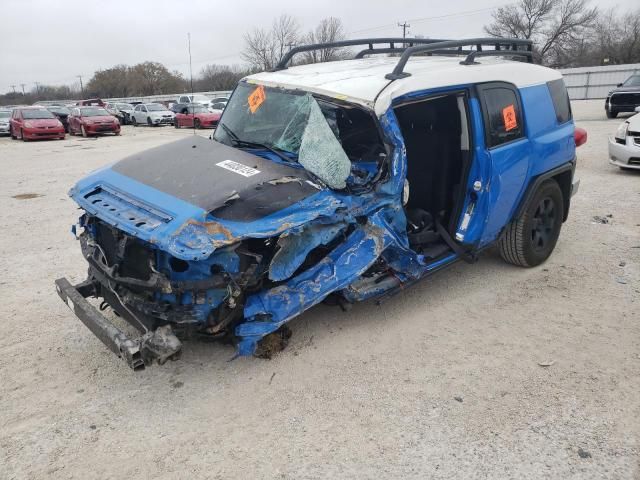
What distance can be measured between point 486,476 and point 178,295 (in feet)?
6.72

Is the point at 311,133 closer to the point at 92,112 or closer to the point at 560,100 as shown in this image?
the point at 560,100

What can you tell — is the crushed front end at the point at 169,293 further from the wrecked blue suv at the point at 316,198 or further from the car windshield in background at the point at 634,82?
the car windshield in background at the point at 634,82

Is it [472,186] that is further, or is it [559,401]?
[472,186]

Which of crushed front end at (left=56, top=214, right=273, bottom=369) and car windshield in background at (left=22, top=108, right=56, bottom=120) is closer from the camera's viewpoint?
crushed front end at (left=56, top=214, right=273, bottom=369)

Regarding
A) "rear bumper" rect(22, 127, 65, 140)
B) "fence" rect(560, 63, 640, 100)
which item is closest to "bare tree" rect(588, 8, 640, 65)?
"fence" rect(560, 63, 640, 100)

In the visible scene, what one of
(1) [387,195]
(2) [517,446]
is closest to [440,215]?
(1) [387,195]

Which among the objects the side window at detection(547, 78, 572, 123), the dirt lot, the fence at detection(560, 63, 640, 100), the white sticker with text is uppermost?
the fence at detection(560, 63, 640, 100)

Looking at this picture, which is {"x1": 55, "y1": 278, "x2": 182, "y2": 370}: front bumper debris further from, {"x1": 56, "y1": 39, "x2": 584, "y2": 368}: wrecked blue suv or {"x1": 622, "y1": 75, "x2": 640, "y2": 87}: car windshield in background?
{"x1": 622, "y1": 75, "x2": 640, "y2": 87}: car windshield in background

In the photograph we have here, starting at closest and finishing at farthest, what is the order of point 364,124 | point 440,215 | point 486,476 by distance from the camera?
point 486,476 < point 364,124 < point 440,215

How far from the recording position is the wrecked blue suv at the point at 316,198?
10.2 ft

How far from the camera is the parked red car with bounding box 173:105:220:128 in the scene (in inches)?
897

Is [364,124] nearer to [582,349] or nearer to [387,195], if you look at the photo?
[387,195]

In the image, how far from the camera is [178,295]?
3109mm

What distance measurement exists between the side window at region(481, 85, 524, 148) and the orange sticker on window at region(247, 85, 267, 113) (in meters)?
1.93
